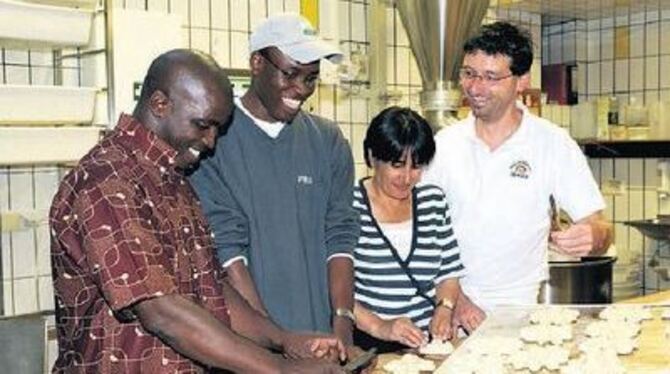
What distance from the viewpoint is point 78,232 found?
4.22ft

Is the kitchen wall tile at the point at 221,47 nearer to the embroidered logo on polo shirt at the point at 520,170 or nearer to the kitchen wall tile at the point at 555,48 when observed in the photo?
the embroidered logo on polo shirt at the point at 520,170

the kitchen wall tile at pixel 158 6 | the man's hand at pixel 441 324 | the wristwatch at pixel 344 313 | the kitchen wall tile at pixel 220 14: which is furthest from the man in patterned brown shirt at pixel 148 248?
the kitchen wall tile at pixel 220 14

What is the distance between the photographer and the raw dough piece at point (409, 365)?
177cm

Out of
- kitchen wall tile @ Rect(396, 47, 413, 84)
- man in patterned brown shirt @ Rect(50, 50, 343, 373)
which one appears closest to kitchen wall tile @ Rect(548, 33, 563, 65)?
kitchen wall tile @ Rect(396, 47, 413, 84)

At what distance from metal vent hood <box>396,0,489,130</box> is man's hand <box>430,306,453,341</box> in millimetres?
904

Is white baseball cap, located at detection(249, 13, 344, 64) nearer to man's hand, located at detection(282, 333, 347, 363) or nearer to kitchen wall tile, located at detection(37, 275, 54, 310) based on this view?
man's hand, located at detection(282, 333, 347, 363)

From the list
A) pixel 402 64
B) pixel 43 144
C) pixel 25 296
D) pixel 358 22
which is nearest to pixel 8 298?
pixel 25 296

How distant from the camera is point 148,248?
50.4 inches

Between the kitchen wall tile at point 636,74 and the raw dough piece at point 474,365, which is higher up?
the kitchen wall tile at point 636,74

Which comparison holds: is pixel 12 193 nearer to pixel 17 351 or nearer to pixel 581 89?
pixel 17 351

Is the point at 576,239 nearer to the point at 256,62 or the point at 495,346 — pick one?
the point at 495,346

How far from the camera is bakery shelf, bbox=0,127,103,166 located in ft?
6.75

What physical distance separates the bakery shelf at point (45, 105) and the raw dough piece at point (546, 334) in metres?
1.28

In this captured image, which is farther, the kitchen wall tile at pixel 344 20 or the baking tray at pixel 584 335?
the kitchen wall tile at pixel 344 20
